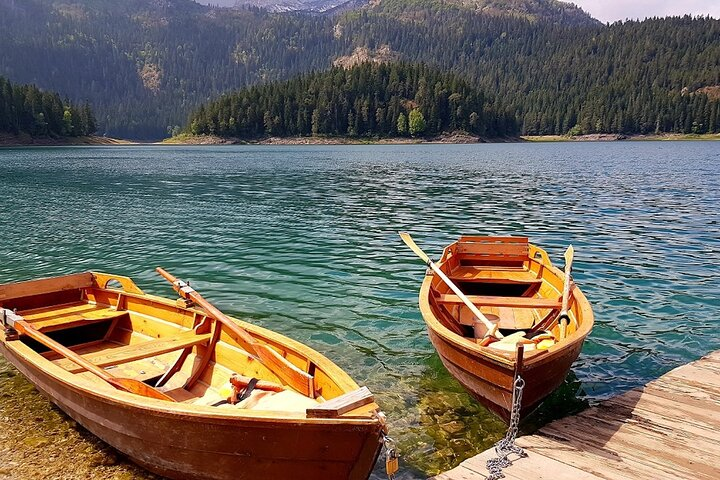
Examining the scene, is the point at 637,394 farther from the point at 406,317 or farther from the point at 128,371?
the point at 128,371

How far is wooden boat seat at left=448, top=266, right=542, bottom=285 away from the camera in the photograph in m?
14.3

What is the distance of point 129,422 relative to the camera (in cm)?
716

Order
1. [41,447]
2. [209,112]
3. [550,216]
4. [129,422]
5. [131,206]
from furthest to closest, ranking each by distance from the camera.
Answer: [209,112] → [131,206] → [550,216] → [41,447] → [129,422]

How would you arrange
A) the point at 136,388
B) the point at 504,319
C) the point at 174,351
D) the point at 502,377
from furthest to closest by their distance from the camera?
the point at 504,319 < the point at 174,351 < the point at 136,388 < the point at 502,377

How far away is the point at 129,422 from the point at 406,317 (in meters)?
9.07

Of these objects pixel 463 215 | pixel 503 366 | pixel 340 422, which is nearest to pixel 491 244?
pixel 503 366

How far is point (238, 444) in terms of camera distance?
6.23 metres

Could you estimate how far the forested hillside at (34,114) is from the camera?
15262 cm

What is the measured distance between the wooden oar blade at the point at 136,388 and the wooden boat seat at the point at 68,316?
3.68 meters

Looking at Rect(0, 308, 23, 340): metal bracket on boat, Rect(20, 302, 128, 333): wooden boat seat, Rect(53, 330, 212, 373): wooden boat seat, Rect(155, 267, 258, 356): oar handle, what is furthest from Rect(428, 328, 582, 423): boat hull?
Rect(0, 308, 23, 340): metal bracket on boat

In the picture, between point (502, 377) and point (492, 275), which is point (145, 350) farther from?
point (492, 275)

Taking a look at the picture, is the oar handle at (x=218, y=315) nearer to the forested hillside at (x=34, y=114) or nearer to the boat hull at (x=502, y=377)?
the boat hull at (x=502, y=377)

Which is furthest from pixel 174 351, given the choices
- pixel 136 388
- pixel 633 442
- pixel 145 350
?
pixel 633 442

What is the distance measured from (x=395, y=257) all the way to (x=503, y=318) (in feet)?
32.9
